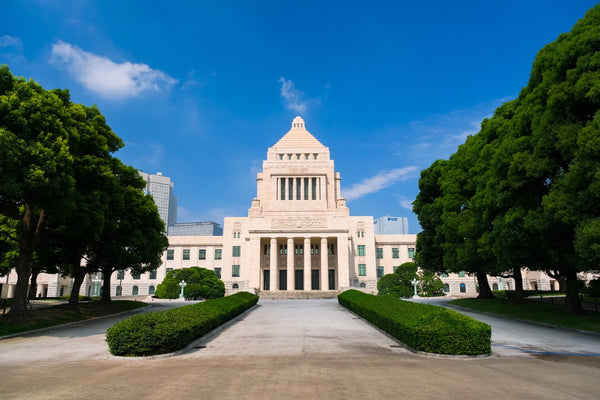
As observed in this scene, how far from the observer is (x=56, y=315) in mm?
20531

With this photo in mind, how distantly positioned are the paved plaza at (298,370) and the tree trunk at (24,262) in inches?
170

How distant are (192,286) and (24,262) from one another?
2665cm

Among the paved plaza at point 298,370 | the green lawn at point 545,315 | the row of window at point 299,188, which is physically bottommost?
the paved plaza at point 298,370

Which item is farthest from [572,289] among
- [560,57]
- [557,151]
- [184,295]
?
[184,295]

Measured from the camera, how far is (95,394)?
7.20 meters

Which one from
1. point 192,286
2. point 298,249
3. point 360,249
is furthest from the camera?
point 360,249

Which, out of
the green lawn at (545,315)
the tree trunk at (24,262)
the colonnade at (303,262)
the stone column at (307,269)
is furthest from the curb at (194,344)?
the colonnade at (303,262)

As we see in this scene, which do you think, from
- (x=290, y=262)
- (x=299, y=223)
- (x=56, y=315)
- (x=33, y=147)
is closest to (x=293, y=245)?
(x=290, y=262)

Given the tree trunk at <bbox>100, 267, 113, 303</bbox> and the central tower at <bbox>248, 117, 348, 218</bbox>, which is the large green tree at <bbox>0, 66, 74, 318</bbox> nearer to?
the tree trunk at <bbox>100, 267, 113, 303</bbox>

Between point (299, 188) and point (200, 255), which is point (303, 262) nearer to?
point (299, 188)

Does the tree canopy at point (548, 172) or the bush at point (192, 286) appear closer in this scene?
the tree canopy at point (548, 172)

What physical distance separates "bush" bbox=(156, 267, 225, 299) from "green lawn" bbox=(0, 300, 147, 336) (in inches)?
614

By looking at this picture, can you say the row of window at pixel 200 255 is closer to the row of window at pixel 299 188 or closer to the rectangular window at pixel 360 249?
the row of window at pixel 299 188

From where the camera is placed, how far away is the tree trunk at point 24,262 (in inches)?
709
